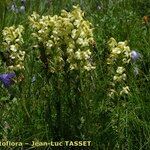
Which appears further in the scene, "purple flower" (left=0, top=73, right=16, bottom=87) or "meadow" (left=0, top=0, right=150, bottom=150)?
"purple flower" (left=0, top=73, right=16, bottom=87)

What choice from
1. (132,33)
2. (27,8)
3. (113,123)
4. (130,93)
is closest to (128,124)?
(113,123)

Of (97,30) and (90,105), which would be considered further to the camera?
(97,30)

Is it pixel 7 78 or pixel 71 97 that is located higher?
pixel 7 78

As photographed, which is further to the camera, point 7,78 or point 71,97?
point 7,78

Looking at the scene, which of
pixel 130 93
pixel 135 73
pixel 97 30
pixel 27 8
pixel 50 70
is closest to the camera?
pixel 50 70

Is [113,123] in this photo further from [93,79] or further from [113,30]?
[113,30]

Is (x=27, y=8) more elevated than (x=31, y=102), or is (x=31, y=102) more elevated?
(x=27, y=8)

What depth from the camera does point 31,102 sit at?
2.84 metres

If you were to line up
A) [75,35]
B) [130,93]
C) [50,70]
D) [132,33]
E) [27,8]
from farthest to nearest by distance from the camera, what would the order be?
[27,8]
[132,33]
[130,93]
[50,70]
[75,35]

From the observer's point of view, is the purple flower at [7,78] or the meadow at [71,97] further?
the purple flower at [7,78]

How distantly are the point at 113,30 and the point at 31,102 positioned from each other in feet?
5.21

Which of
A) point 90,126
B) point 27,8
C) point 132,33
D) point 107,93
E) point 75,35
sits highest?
point 27,8

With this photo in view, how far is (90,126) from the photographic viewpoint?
98.3 inches

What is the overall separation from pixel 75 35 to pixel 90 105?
0.42 metres
